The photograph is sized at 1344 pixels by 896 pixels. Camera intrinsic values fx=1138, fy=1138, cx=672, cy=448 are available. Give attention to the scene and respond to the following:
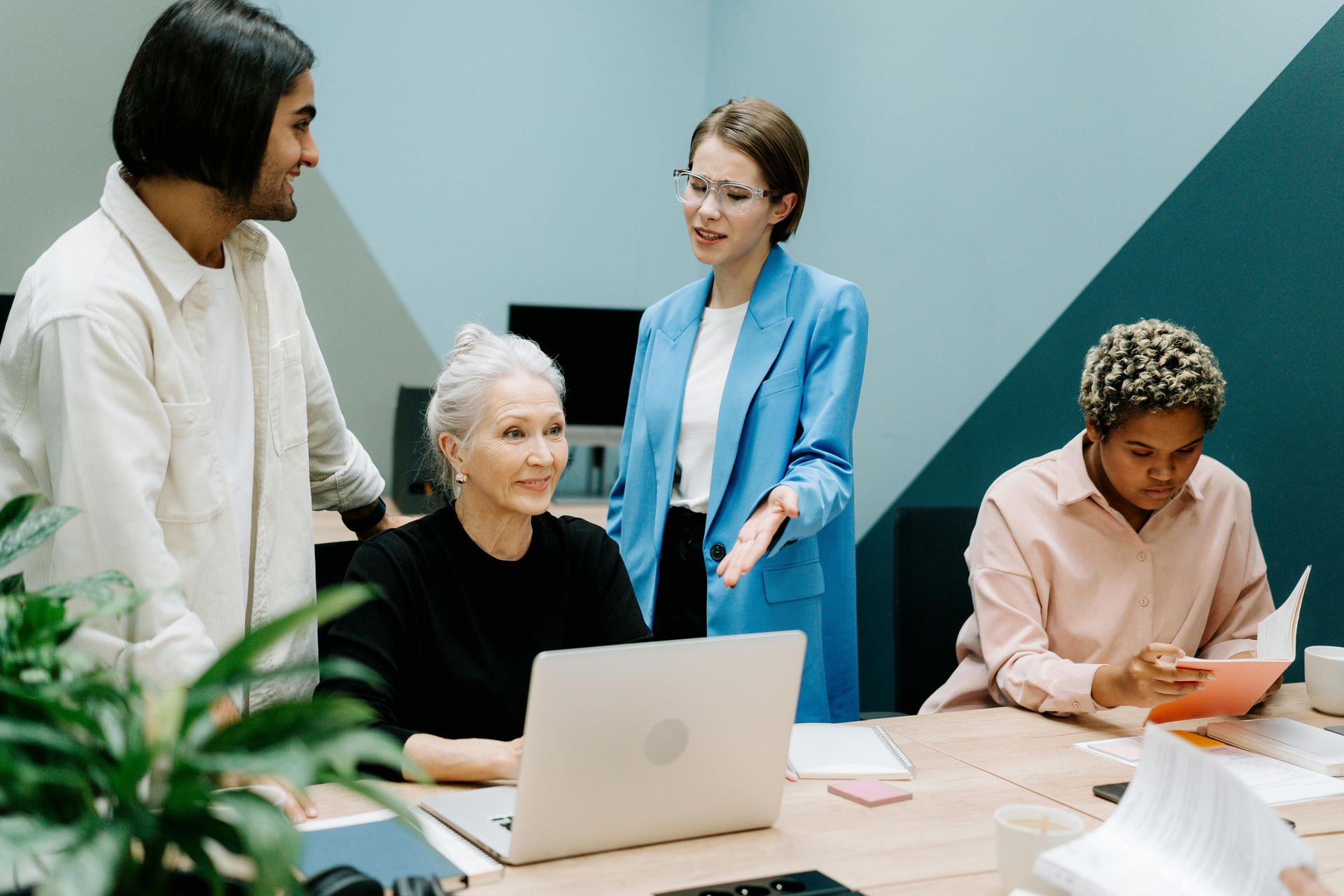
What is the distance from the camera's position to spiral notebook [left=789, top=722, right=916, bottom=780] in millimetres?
1578

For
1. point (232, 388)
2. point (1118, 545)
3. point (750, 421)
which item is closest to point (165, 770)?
point (232, 388)

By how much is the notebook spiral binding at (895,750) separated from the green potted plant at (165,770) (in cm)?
102

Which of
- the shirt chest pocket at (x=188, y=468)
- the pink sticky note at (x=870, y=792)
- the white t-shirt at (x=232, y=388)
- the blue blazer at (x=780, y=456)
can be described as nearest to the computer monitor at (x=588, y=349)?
the blue blazer at (x=780, y=456)

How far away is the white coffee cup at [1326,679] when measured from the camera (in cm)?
195

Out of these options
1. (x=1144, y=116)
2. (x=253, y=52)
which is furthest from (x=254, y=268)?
(x=1144, y=116)

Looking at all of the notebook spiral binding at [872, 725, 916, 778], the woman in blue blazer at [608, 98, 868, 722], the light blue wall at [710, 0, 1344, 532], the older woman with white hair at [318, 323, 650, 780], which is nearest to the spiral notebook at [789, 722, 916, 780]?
the notebook spiral binding at [872, 725, 916, 778]

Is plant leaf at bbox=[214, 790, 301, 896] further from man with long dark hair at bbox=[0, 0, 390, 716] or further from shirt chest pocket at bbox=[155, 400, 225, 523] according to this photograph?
shirt chest pocket at bbox=[155, 400, 225, 523]

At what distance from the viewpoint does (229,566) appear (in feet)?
5.30

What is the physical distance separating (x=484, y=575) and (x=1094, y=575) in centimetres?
109

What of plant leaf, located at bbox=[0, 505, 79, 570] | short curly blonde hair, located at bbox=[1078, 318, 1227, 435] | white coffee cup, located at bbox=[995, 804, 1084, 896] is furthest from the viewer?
short curly blonde hair, located at bbox=[1078, 318, 1227, 435]

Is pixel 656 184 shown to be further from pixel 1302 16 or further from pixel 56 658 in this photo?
pixel 56 658

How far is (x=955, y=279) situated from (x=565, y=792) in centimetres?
236

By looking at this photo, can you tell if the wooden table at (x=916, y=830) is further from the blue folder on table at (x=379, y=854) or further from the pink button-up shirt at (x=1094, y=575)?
the pink button-up shirt at (x=1094, y=575)

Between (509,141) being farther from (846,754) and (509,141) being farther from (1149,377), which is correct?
(846,754)
